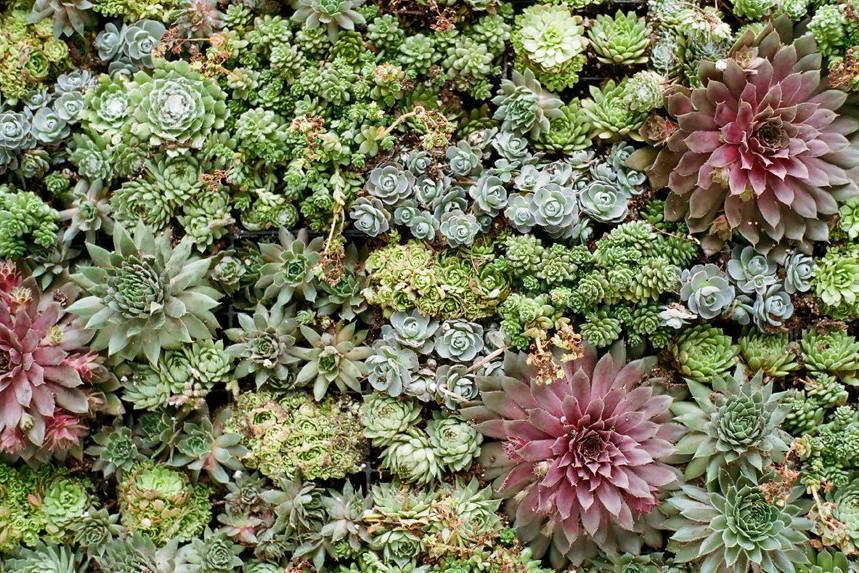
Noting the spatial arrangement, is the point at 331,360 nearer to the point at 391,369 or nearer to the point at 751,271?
the point at 391,369

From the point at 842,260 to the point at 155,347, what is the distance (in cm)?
187

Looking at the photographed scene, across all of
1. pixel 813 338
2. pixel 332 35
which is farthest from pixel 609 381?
pixel 332 35

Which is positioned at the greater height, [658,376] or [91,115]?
[91,115]

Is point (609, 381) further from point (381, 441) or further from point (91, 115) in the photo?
point (91, 115)

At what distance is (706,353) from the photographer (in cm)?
216

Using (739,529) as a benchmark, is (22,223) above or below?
above

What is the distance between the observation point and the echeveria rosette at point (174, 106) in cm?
215

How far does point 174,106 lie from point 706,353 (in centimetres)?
161

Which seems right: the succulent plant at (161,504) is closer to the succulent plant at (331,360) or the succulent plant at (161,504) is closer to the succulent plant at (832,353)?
the succulent plant at (331,360)

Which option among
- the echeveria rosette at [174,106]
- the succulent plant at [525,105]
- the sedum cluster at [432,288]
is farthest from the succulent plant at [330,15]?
the succulent plant at [525,105]

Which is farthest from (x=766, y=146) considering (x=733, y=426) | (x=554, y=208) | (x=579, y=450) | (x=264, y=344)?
(x=264, y=344)

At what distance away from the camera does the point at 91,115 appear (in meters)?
2.22

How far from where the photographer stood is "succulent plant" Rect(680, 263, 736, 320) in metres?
2.08

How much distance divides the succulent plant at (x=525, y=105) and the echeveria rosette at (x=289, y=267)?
2.06ft
